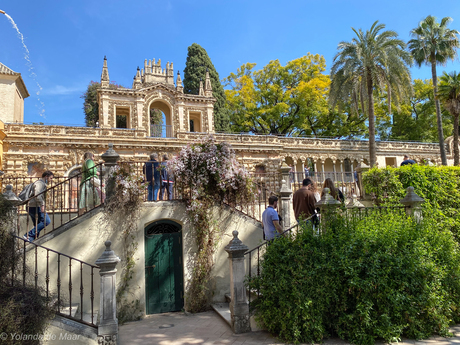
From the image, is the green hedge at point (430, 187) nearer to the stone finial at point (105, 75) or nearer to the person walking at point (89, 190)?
the person walking at point (89, 190)

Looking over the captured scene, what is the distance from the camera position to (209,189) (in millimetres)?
8227

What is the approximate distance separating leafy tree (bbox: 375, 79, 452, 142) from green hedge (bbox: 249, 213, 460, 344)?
33.8 metres

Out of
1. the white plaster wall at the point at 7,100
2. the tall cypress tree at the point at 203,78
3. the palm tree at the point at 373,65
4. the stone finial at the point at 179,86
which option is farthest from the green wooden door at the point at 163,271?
the tall cypress tree at the point at 203,78

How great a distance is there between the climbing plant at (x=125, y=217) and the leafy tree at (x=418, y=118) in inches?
1379

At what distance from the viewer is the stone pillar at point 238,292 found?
6.28m

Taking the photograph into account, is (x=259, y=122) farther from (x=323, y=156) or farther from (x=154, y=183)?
(x=154, y=183)

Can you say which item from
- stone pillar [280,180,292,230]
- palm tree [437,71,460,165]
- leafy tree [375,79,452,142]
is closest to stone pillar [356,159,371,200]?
stone pillar [280,180,292,230]

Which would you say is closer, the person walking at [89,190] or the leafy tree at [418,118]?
the person walking at [89,190]

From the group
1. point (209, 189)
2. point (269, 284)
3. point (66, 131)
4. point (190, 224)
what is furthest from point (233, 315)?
point (66, 131)

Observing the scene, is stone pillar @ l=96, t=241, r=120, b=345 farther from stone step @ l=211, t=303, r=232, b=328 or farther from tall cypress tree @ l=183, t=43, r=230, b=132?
tall cypress tree @ l=183, t=43, r=230, b=132

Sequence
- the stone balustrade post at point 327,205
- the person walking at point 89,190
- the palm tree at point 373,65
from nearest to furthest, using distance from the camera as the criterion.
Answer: the stone balustrade post at point 327,205, the person walking at point 89,190, the palm tree at point 373,65

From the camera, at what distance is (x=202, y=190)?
26.4 ft

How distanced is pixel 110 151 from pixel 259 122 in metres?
28.0

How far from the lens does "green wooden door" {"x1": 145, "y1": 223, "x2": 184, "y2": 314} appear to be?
7.84 metres
